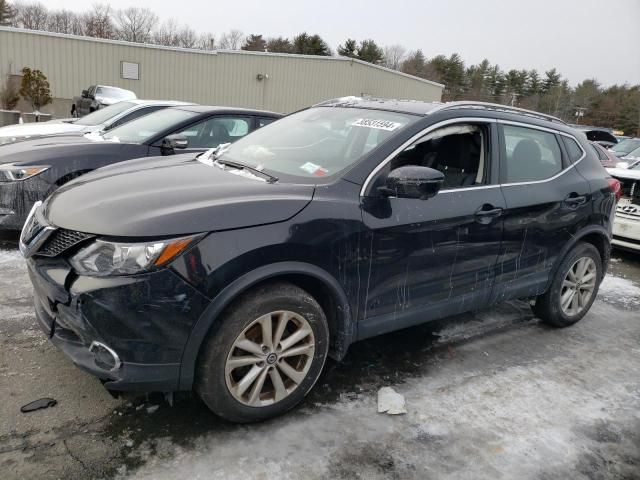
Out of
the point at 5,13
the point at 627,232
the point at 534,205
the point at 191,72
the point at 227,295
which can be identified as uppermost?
the point at 5,13

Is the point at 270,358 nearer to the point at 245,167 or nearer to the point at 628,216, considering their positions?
the point at 245,167

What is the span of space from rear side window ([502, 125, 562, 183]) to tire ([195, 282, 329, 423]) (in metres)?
1.83

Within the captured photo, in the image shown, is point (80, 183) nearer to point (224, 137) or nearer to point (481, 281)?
point (481, 281)

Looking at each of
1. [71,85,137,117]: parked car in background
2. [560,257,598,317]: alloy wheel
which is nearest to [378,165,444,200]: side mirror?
[560,257,598,317]: alloy wheel

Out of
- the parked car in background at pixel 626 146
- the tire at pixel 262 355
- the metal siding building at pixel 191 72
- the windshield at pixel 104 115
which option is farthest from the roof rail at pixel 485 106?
the metal siding building at pixel 191 72

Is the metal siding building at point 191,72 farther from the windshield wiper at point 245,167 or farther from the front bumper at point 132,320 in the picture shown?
the front bumper at point 132,320

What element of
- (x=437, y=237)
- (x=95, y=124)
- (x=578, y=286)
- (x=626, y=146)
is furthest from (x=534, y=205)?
(x=626, y=146)

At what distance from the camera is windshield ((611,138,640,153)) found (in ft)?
61.7

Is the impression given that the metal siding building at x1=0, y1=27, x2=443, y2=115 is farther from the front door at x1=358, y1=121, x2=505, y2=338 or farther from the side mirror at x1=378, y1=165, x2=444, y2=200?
the side mirror at x1=378, y1=165, x2=444, y2=200

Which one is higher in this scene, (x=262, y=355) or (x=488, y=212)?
(x=488, y=212)

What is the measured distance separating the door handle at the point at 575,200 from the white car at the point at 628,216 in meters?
3.03

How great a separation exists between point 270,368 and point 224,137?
12.8 feet

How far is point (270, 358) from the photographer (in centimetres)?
265

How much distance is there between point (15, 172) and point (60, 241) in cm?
284
